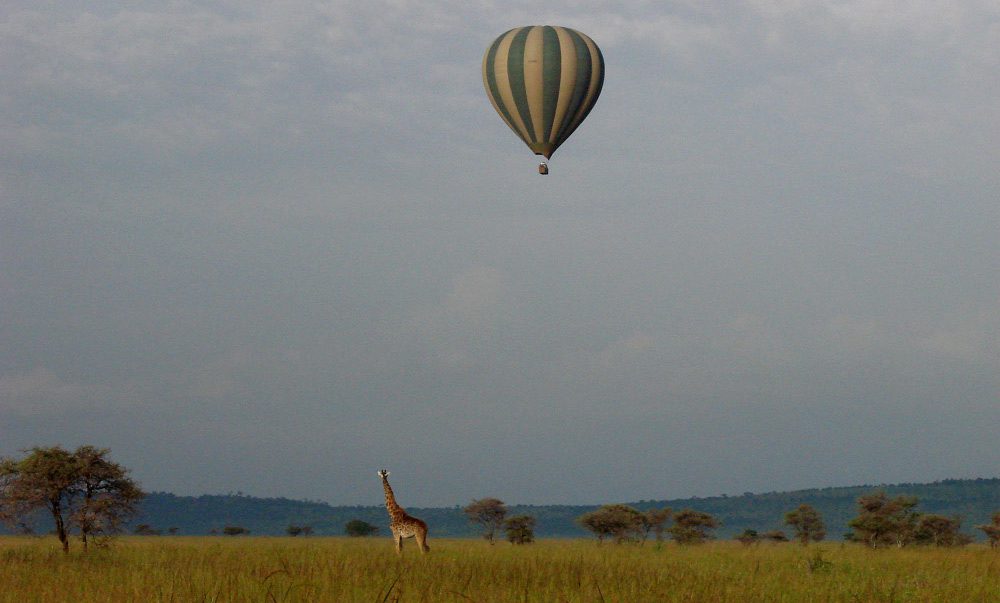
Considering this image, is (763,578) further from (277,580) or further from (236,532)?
(236,532)

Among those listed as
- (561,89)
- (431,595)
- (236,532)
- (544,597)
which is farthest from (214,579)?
(236,532)

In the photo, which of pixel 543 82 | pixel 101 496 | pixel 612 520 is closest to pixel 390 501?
pixel 101 496

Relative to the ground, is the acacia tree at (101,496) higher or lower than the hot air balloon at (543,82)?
lower

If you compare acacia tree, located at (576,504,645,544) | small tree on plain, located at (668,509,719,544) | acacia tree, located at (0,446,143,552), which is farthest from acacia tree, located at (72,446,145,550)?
small tree on plain, located at (668,509,719,544)

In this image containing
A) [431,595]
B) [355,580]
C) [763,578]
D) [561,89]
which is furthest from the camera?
[561,89]

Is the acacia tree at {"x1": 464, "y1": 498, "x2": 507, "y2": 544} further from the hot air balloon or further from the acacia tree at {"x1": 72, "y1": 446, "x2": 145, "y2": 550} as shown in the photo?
the acacia tree at {"x1": 72, "y1": 446, "x2": 145, "y2": 550}

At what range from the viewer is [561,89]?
1732 inches

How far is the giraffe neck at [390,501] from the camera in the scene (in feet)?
85.6

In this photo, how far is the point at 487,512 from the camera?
69000mm

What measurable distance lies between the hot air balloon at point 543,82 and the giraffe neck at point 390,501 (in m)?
20.6

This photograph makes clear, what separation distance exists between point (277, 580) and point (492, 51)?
34.4 m

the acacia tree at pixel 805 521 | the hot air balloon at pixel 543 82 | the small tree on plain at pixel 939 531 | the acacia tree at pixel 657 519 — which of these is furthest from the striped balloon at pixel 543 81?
the acacia tree at pixel 805 521

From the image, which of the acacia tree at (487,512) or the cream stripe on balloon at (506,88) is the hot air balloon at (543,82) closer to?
the cream stripe on balloon at (506,88)

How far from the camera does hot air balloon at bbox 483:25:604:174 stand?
43969 mm
